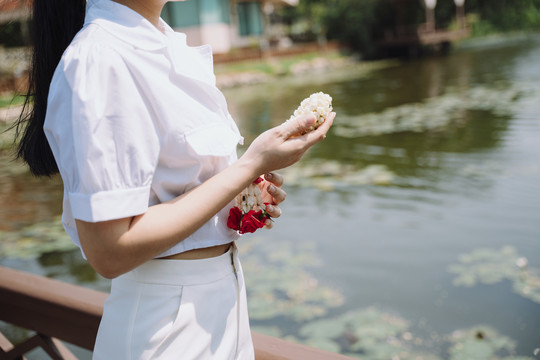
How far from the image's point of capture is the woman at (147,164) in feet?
2.24

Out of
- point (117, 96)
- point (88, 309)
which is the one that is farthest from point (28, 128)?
point (88, 309)

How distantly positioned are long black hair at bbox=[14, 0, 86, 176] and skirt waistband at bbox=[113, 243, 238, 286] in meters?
0.27

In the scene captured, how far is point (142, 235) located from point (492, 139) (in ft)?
19.6

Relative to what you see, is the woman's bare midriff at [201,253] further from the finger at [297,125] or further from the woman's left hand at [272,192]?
the finger at [297,125]

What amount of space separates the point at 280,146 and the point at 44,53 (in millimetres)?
435

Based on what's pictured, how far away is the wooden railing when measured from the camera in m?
1.32

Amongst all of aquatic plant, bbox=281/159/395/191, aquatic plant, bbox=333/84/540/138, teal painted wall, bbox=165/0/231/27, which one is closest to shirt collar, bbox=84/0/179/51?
aquatic plant, bbox=281/159/395/191

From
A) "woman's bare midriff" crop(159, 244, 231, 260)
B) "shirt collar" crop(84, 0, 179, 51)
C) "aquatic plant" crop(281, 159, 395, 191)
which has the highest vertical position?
"shirt collar" crop(84, 0, 179, 51)

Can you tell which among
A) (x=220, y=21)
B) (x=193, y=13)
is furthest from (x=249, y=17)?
(x=193, y=13)

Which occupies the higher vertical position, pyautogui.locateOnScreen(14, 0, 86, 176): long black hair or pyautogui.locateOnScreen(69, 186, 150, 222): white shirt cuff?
pyautogui.locateOnScreen(14, 0, 86, 176): long black hair

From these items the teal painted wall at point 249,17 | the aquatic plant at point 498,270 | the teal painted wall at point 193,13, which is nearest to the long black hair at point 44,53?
the aquatic plant at point 498,270

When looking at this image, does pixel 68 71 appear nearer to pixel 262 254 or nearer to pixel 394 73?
pixel 262 254

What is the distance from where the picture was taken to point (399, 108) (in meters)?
8.77

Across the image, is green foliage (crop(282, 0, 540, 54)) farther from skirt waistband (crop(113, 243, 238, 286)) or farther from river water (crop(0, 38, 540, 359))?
skirt waistband (crop(113, 243, 238, 286))
